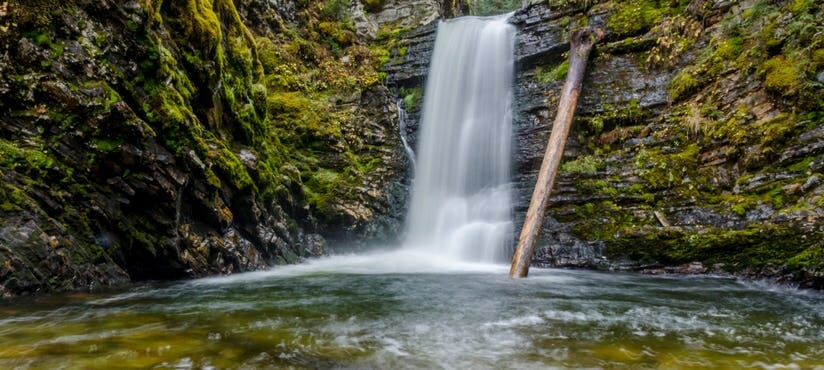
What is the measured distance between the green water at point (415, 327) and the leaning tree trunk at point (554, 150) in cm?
136

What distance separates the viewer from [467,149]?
11.8 meters

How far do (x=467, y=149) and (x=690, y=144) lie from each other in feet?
17.4

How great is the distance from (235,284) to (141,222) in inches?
56.0

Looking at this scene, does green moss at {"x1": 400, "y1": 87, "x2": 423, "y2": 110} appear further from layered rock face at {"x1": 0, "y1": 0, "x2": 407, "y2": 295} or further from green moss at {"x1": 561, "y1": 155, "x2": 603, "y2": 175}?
green moss at {"x1": 561, "y1": 155, "x2": 603, "y2": 175}

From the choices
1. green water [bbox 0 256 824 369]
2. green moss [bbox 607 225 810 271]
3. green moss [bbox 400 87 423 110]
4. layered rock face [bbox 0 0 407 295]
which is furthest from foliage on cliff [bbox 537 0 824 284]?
layered rock face [bbox 0 0 407 295]

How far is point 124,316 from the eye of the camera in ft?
11.1

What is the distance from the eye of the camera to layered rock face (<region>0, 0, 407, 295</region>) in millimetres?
4379

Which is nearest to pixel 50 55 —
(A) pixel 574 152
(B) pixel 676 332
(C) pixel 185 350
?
(C) pixel 185 350

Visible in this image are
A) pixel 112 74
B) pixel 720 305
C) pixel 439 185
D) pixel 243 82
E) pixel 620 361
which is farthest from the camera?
pixel 439 185

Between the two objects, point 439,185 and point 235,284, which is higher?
point 439,185

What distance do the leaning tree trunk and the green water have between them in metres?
1.36

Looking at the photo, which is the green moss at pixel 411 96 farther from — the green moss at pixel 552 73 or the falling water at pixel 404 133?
the green moss at pixel 552 73

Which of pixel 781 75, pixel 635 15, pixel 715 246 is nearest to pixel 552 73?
pixel 635 15

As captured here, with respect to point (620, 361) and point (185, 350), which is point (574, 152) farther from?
point (185, 350)
